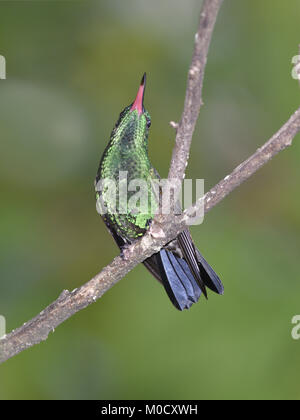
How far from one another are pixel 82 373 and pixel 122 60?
59.2 inches

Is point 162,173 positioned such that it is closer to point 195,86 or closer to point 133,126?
point 133,126

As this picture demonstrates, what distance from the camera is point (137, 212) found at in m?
1.91

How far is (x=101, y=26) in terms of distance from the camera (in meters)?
2.90

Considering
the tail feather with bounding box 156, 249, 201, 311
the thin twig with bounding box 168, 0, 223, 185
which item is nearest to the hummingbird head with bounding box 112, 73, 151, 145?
the tail feather with bounding box 156, 249, 201, 311

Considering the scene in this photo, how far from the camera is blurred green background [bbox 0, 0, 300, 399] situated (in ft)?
7.57

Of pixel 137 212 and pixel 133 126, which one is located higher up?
pixel 133 126

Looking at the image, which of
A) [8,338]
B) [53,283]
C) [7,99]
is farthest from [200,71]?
[7,99]

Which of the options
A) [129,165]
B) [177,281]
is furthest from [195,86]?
[177,281]

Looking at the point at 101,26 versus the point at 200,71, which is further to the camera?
the point at 101,26

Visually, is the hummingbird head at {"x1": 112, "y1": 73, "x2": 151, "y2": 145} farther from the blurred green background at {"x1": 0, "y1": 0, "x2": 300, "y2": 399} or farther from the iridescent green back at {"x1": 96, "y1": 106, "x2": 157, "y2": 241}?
the blurred green background at {"x1": 0, "y1": 0, "x2": 300, "y2": 399}

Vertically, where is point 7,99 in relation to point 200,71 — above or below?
above

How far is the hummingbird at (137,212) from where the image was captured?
1888mm

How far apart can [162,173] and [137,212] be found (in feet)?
2.23

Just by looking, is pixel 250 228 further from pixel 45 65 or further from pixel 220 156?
pixel 45 65
